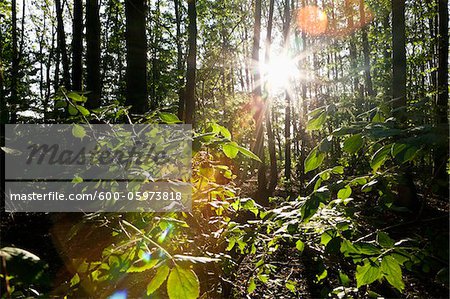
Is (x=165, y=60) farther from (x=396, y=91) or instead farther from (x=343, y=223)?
(x=343, y=223)

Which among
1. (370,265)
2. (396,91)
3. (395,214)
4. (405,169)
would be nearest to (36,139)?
(370,265)

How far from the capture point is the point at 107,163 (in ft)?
4.62

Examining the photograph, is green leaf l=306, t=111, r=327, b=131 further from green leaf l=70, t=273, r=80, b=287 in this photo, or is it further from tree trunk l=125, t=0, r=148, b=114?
tree trunk l=125, t=0, r=148, b=114

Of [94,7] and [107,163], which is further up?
[94,7]

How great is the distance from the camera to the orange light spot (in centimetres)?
2444

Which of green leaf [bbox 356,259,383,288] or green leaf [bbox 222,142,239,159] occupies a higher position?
green leaf [bbox 222,142,239,159]

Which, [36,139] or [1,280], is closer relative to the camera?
[1,280]

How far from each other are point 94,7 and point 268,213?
5.54 meters

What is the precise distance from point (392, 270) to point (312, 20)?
27.2 meters

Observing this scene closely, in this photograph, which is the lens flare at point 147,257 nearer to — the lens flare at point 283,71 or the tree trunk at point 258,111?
the tree trunk at point 258,111

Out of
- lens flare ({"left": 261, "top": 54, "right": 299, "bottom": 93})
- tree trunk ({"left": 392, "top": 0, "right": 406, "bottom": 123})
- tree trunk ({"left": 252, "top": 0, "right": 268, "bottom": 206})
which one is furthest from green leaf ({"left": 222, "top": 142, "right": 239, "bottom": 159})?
lens flare ({"left": 261, "top": 54, "right": 299, "bottom": 93})

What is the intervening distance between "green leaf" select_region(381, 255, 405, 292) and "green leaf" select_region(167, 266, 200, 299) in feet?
2.19

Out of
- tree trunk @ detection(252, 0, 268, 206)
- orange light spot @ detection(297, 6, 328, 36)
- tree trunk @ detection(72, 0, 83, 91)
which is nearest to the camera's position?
tree trunk @ detection(72, 0, 83, 91)

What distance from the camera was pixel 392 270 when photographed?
1.09 metres
